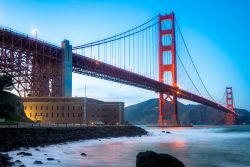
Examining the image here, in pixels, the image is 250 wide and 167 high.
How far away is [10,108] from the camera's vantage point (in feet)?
149

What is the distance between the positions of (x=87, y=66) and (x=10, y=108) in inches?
1509

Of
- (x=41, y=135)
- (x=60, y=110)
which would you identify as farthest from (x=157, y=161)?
(x=60, y=110)

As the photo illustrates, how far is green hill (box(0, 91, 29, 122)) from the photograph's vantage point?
44.9m

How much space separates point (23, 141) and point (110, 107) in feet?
187

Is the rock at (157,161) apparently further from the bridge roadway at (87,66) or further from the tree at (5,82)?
the bridge roadway at (87,66)

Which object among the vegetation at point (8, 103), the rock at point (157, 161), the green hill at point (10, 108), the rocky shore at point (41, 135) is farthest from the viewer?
the green hill at point (10, 108)

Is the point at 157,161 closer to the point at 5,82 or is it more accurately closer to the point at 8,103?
the point at 5,82

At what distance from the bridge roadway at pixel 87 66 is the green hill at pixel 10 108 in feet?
43.5

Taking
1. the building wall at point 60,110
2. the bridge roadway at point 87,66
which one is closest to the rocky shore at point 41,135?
the building wall at point 60,110

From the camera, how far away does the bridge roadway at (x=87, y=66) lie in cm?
6506

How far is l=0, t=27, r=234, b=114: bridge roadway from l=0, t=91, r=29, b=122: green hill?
13.3 m

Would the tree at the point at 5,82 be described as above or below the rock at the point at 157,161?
above

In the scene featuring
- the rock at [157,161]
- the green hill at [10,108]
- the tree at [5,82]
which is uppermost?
the tree at [5,82]

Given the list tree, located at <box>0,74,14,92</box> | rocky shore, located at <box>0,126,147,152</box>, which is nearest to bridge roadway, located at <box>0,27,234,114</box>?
tree, located at <box>0,74,14,92</box>
